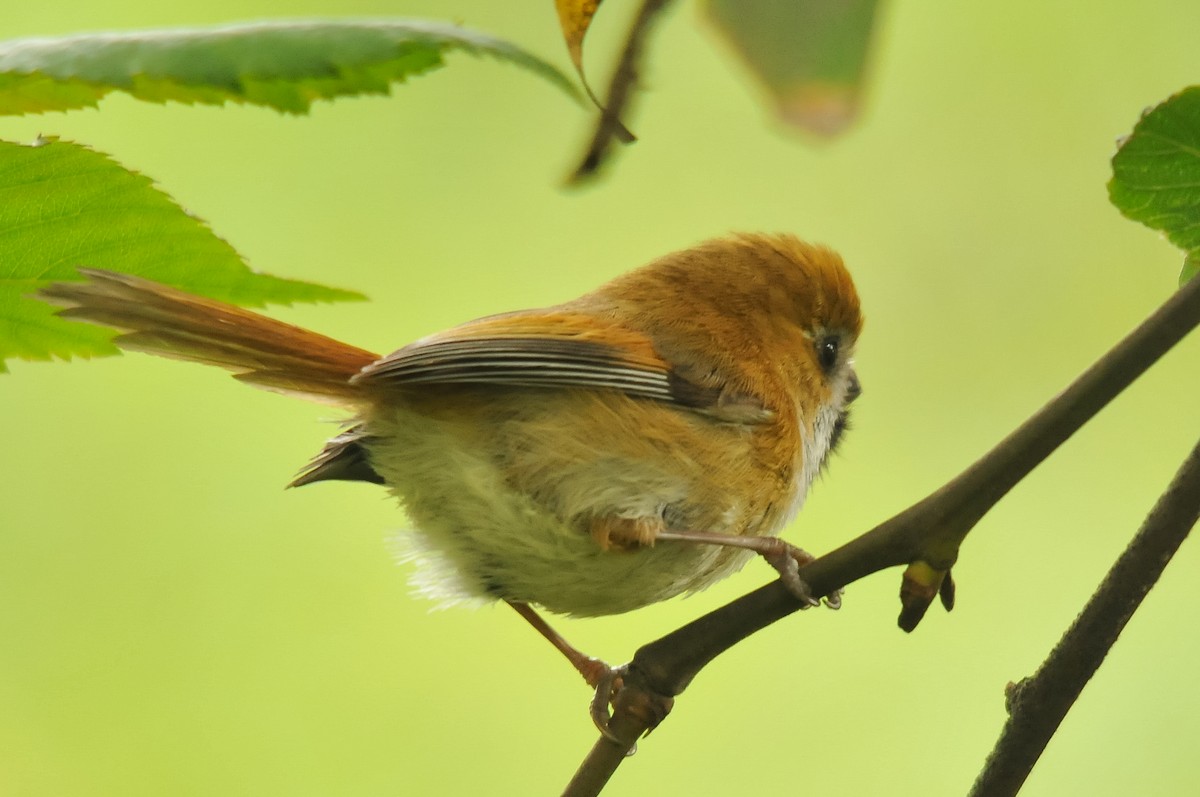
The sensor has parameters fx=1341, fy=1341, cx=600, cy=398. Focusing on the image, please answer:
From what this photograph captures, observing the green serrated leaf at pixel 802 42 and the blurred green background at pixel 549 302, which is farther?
the blurred green background at pixel 549 302

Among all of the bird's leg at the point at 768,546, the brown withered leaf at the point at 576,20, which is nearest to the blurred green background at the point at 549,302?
the bird's leg at the point at 768,546

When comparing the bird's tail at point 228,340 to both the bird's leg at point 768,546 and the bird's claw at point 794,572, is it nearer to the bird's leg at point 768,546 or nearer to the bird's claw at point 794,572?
the bird's leg at point 768,546

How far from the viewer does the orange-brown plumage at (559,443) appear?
93.8 inches

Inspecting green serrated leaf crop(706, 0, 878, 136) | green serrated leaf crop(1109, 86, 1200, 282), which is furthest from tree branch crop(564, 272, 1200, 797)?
green serrated leaf crop(706, 0, 878, 136)

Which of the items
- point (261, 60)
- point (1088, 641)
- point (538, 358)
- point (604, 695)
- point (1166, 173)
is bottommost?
point (1088, 641)

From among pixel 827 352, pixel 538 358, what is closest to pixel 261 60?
pixel 538 358

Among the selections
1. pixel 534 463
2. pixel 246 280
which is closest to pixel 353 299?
pixel 246 280

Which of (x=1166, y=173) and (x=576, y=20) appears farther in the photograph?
(x=1166, y=173)

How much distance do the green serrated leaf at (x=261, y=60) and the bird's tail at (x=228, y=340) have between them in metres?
0.64

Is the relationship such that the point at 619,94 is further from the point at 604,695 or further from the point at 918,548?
the point at 604,695

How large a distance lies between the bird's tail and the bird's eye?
1.03 metres

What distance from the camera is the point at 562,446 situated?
2.45m

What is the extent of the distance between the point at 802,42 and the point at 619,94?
170 millimetres

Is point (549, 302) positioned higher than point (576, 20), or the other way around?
point (549, 302)
